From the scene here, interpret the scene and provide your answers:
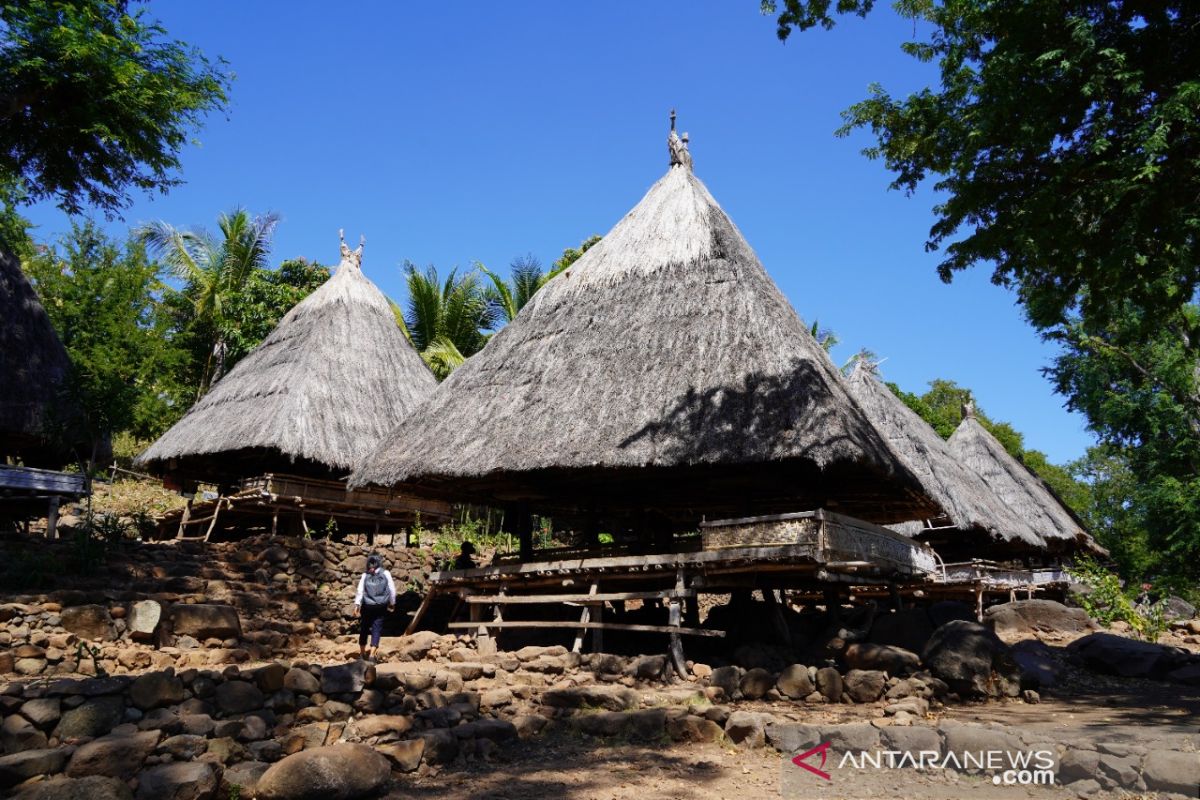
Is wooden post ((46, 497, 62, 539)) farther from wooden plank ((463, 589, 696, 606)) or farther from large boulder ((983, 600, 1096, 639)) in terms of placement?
large boulder ((983, 600, 1096, 639))

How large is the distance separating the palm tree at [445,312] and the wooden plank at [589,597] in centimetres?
1722

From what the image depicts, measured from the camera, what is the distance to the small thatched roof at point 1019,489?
22.1m

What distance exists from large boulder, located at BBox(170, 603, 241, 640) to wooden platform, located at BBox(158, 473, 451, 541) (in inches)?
180

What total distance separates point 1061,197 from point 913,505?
5.60m

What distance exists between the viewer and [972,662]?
9086 millimetres

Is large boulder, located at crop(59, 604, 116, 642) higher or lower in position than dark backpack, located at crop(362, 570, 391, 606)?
lower

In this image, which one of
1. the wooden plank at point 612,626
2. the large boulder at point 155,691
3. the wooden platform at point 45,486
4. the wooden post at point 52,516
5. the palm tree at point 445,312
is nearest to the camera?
the large boulder at point 155,691

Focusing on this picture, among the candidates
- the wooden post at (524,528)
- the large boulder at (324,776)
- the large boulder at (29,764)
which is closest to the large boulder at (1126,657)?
the wooden post at (524,528)

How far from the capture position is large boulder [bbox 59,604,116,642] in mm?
8867

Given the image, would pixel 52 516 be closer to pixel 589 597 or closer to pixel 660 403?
pixel 589 597

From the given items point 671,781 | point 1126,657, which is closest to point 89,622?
point 671,781

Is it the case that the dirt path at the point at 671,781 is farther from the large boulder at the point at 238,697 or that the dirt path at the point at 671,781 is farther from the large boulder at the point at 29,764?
the large boulder at the point at 29,764

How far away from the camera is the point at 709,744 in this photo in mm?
A: 7176

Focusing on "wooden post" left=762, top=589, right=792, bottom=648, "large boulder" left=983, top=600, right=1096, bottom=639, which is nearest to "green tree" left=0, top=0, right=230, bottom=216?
"wooden post" left=762, top=589, right=792, bottom=648
